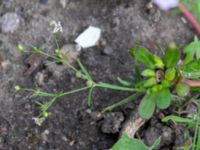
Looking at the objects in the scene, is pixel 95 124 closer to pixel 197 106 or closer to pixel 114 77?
pixel 114 77

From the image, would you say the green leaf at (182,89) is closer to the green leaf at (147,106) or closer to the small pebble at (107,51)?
the green leaf at (147,106)

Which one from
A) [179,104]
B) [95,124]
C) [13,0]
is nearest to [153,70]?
[179,104]

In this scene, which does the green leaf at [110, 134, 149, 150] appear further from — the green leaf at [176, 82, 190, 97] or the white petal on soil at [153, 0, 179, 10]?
the white petal on soil at [153, 0, 179, 10]

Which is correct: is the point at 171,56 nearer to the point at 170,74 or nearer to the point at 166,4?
the point at 170,74

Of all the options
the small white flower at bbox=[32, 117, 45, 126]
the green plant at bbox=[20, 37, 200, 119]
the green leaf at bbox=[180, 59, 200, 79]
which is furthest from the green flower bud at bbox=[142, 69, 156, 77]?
the small white flower at bbox=[32, 117, 45, 126]

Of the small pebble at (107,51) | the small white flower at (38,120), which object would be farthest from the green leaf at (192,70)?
the small white flower at (38,120)

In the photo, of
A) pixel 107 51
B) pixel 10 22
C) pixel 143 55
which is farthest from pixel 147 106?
pixel 10 22
